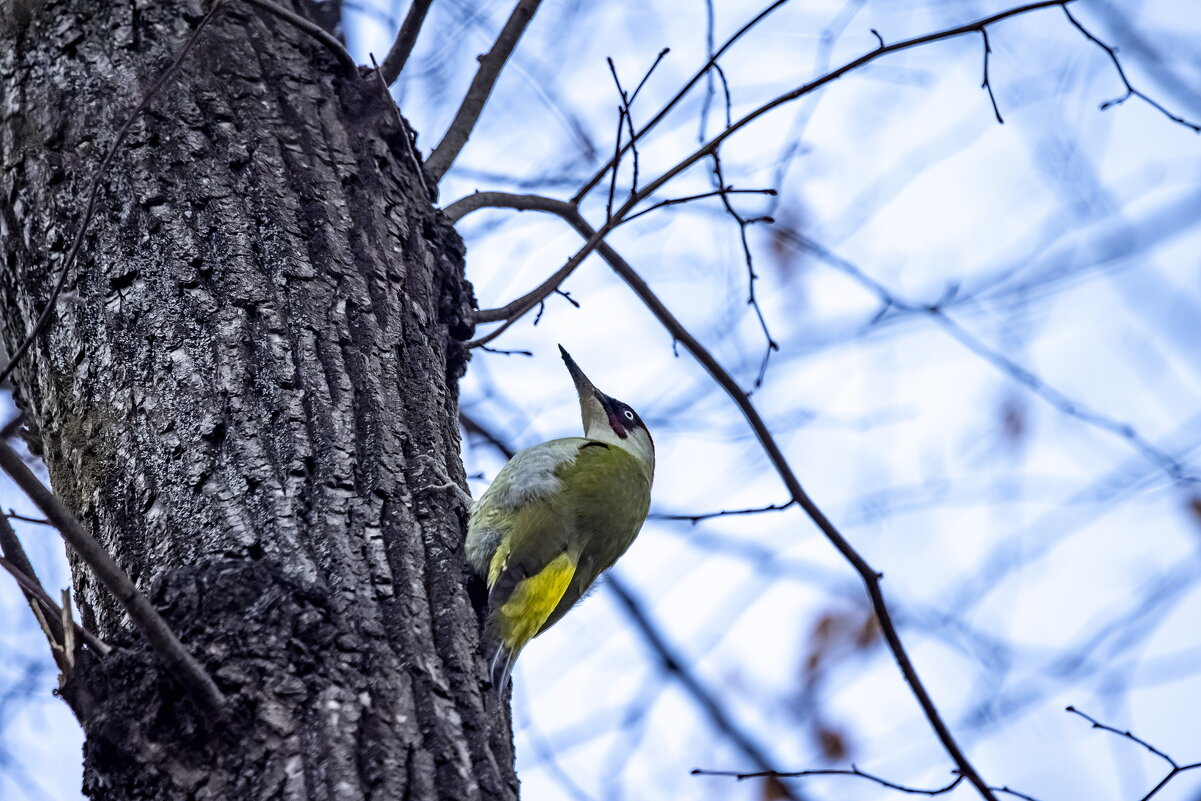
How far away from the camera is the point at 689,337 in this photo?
3229 millimetres

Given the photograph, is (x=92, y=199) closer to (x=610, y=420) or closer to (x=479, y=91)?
(x=479, y=91)

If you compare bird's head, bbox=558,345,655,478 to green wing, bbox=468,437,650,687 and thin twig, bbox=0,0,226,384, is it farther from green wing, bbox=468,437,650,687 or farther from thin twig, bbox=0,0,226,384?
thin twig, bbox=0,0,226,384

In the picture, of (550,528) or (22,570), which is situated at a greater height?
(550,528)

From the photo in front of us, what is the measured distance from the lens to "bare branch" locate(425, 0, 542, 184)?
3576 millimetres

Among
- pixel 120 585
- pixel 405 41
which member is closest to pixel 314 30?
pixel 405 41

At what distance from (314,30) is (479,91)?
0.74 meters

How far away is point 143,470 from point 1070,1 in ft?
8.66

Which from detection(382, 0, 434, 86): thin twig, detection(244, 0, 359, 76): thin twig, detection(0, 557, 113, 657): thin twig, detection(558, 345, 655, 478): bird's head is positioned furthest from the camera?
detection(558, 345, 655, 478): bird's head

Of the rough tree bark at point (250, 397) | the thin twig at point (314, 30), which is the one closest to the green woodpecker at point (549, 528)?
the rough tree bark at point (250, 397)

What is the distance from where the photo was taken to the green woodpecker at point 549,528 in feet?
10.3

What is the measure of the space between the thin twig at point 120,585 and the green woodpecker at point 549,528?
87cm

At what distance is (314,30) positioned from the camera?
310 centimetres

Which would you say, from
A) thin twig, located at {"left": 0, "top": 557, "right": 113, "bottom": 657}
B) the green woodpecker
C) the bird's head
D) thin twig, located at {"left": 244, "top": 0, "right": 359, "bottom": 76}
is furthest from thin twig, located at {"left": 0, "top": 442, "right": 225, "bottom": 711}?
the bird's head

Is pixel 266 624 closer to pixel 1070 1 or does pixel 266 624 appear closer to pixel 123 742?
pixel 123 742
